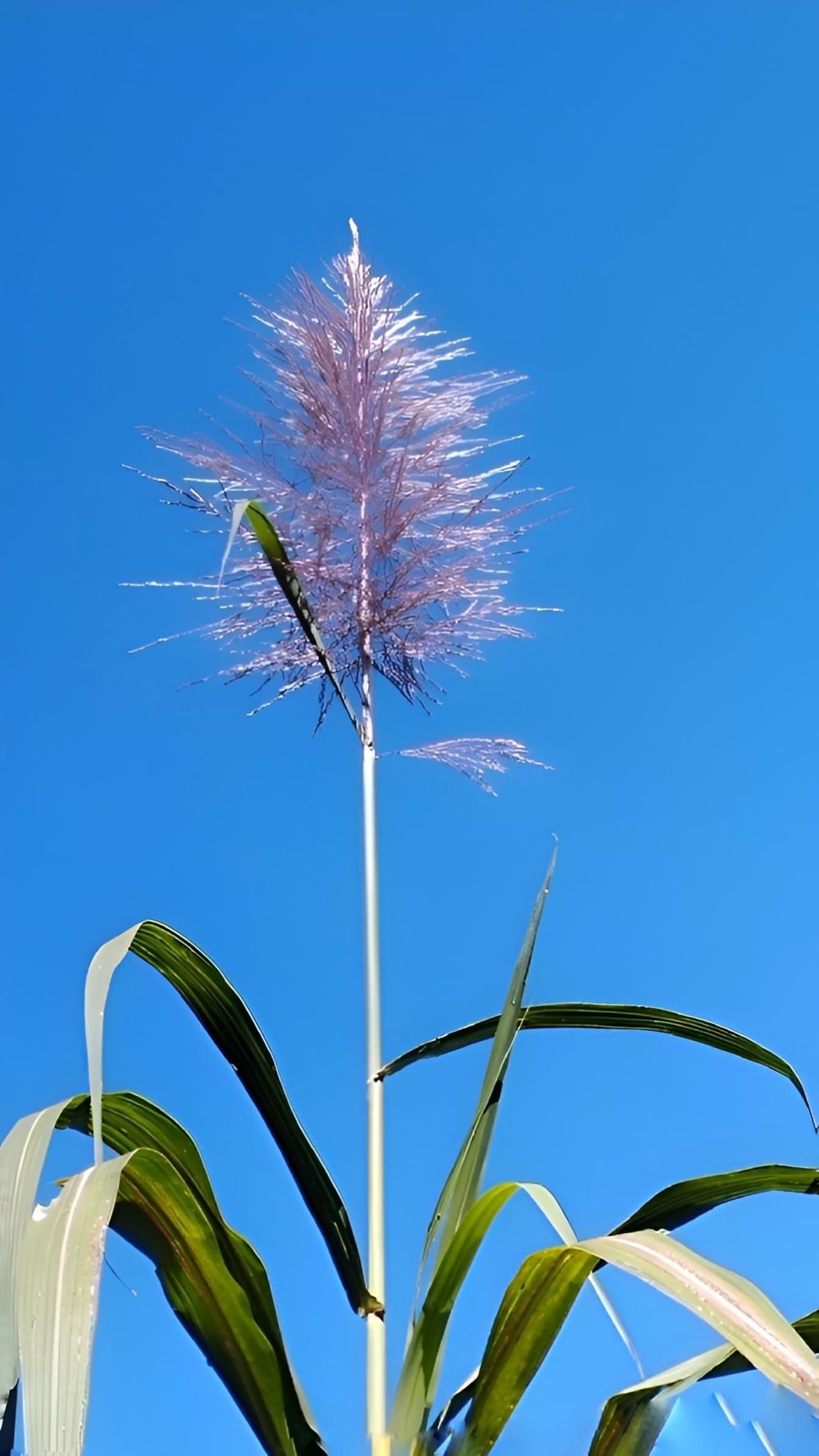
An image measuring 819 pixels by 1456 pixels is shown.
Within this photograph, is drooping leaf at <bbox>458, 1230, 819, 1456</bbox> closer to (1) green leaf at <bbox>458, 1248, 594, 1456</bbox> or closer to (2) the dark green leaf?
(1) green leaf at <bbox>458, 1248, 594, 1456</bbox>

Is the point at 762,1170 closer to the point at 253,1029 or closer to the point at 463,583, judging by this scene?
the point at 253,1029

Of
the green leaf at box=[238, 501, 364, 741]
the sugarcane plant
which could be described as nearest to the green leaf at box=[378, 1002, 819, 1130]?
the sugarcane plant

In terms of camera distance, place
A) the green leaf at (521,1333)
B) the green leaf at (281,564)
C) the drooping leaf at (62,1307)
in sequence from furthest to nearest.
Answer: the green leaf at (281,564)
the green leaf at (521,1333)
the drooping leaf at (62,1307)

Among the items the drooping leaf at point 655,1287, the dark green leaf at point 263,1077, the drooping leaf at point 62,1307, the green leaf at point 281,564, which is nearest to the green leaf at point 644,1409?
the drooping leaf at point 655,1287

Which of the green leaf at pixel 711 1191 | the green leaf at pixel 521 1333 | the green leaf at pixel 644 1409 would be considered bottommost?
the green leaf at pixel 644 1409

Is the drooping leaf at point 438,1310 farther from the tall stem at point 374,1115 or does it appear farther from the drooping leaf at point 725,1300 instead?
the drooping leaf at point 725,1300

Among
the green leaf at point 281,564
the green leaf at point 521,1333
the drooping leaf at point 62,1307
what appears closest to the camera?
the drooping leaf at point 62,1307

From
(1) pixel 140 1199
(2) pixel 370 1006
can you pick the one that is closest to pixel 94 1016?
(1) pixel 140 1199
